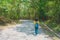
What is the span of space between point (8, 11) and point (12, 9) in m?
2.39

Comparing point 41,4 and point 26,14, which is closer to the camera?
point 41,4

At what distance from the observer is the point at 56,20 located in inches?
1022

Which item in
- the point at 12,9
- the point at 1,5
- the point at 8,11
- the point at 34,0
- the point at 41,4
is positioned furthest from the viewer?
the point at 34,0

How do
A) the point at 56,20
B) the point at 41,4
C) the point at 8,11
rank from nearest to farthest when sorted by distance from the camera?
the point at 56,20 → the point at 8,11 → the point at 41,4

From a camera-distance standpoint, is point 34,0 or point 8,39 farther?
point 34,0

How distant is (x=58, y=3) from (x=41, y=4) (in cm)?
1471

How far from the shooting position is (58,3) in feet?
77.6

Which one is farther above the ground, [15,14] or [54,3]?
[54,3]

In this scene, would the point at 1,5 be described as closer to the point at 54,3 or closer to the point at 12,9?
the point at 12,9

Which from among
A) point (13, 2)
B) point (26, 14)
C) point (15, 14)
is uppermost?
point (13, 2)

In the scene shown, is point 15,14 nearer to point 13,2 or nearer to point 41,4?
point 13,2

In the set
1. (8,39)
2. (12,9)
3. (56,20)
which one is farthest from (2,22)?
(8,39)

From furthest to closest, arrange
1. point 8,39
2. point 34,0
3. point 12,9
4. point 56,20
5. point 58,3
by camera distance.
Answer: point 34,0 → point 12,9 → point 56,20 → point 58,3 → point 8,39

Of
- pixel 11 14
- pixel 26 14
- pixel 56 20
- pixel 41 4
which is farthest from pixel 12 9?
pixel 26 14
